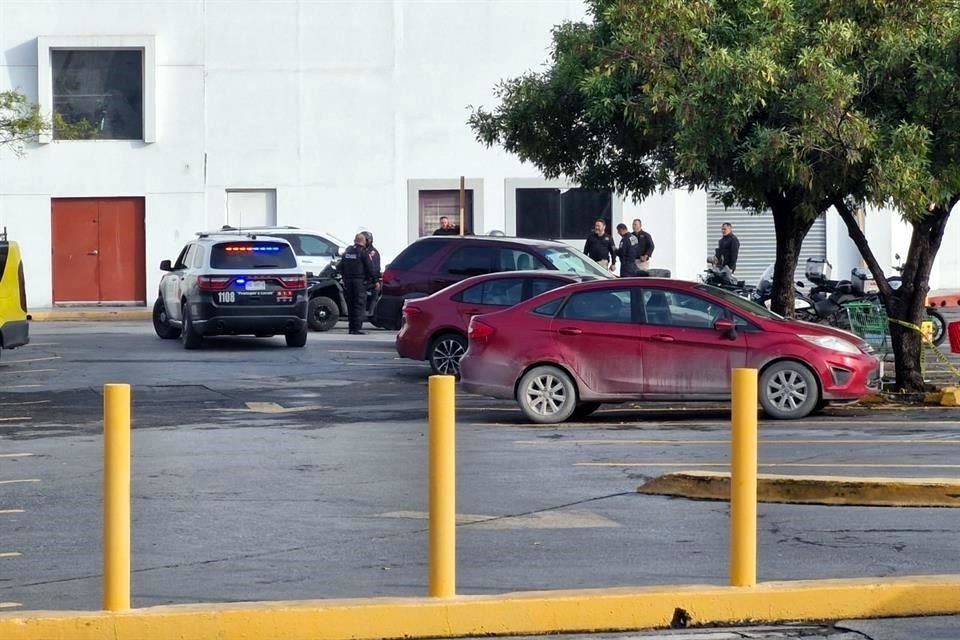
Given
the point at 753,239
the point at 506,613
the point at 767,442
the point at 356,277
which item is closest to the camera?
the point at 506,613

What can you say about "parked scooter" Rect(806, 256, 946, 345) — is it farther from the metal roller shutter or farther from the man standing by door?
the metal roller shutter

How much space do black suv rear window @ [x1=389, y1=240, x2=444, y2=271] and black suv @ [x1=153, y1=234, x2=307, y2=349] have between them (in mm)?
1912

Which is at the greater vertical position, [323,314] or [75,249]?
[75,249]

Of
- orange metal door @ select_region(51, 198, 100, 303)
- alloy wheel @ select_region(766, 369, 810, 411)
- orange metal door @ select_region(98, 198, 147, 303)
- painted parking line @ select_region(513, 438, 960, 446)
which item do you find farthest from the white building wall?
painted parking line @ select_region(513, 438, 960, 446)

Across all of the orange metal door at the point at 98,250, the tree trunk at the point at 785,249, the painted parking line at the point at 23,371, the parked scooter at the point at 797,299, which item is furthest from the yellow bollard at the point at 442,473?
the orange metal door at the point at 98,250

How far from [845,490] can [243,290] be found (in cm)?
1524

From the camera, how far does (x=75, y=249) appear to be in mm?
38125

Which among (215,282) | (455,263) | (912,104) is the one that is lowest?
(215,282)

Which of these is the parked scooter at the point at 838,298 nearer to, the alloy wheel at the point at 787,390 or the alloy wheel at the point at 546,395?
the alloy wheel at the point at 787,390

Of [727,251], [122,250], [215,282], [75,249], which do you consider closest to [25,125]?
[75,249]

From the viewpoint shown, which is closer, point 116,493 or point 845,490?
point 116,493

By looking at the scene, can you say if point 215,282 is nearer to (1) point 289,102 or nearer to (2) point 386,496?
(1) point 289,102

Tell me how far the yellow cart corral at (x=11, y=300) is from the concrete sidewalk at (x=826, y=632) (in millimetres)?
15974

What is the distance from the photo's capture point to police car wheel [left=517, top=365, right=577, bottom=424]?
17219mm
